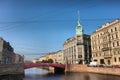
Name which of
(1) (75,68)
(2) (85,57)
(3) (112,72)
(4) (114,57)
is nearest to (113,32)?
(4) (114,57)

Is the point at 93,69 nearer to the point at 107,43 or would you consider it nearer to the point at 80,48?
the point at 107,43

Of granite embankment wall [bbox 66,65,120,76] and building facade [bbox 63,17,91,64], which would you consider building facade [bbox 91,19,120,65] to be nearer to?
granite embankment wall [bbox 66,65,120,76]

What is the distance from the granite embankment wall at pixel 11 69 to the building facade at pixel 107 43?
4306cm

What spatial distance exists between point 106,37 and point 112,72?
2676 centimetres

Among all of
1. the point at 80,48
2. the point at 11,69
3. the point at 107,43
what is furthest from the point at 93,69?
the point at 80,48

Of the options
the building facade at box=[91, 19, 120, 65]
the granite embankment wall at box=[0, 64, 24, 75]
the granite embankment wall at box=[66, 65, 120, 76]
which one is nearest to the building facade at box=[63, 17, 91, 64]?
the granite embankment wall at box=[66, 65, 120, 76]

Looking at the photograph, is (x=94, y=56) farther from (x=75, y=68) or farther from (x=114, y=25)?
(x=114, y=25)

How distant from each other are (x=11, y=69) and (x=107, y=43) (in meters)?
49.2

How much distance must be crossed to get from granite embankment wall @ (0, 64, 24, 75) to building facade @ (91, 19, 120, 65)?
141 ft

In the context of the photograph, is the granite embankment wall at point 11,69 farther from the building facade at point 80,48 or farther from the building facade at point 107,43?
the building facade at point 80,48

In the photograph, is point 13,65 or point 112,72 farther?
point 13,65

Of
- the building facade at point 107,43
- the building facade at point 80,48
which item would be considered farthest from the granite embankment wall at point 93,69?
the building facade at point 80,48

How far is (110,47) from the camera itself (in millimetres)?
91438

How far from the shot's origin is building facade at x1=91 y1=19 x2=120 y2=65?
86.8 metres
